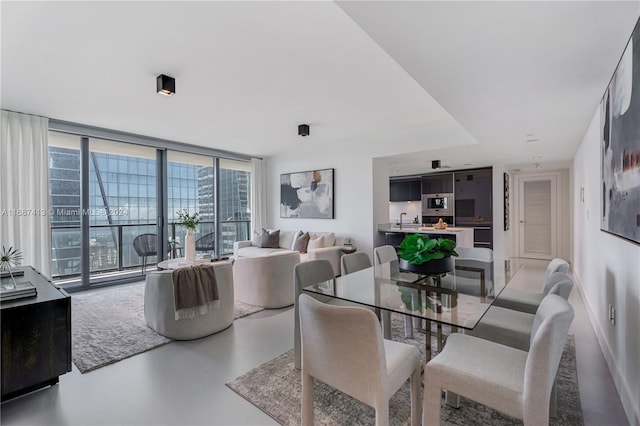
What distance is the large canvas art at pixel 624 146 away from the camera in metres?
1.56

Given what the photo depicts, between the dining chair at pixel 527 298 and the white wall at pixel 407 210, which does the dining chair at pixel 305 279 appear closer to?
the dining chair at pixel 527 298

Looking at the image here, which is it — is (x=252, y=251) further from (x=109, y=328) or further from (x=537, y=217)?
(x=537, y=217)

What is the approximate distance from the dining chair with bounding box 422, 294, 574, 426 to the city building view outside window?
16.5ft

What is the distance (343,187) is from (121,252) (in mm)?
4159

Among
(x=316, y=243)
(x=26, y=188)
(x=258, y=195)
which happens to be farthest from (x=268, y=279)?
(x=258, y=195)

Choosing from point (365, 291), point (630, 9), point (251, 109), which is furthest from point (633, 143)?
point (251, 109)

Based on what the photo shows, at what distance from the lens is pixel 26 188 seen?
3.92m

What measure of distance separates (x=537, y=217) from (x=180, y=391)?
28.1 ft

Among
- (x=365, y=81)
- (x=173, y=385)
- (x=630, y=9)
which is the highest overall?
(x=365, y=81)

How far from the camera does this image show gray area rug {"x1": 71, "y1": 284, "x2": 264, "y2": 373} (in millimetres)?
2578

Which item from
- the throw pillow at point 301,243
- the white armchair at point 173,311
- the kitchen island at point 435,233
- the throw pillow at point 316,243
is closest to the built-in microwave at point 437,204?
the kitchen island at point 435,233

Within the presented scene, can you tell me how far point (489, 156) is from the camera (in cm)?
530

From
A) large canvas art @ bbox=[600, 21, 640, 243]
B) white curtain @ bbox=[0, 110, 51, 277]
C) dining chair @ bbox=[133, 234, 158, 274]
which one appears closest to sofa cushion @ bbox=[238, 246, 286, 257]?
dining chair @ bbox=[133, 234, 158, 274]

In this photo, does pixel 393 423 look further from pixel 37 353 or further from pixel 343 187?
pixel 343 187
